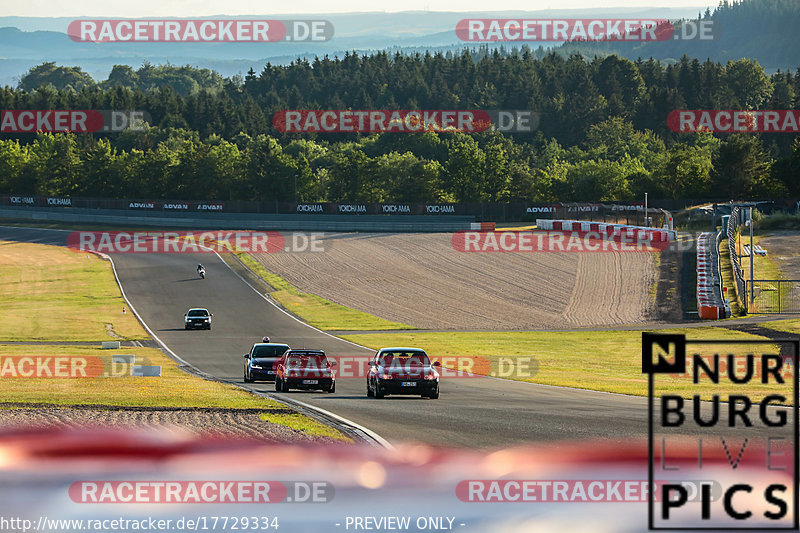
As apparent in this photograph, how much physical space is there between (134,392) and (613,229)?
2707 inches

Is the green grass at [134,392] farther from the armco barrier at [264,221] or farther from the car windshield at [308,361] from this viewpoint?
the armco barrier at [264,221]

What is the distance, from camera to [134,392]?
27250 millimetres

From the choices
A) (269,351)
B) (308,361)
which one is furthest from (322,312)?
(308,361)

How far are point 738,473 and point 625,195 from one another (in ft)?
400

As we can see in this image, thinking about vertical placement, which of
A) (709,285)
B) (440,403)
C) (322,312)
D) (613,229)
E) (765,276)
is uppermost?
(613,229)

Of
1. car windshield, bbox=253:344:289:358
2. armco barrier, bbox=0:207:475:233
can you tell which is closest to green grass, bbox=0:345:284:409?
car windshield, bbox=253:344:289:358

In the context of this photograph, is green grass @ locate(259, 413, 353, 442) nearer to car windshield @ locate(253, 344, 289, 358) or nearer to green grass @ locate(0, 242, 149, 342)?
car windshield @ locate(253, 344, 289, 358)

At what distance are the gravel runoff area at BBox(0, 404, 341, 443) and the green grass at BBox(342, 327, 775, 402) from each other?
1166 cm

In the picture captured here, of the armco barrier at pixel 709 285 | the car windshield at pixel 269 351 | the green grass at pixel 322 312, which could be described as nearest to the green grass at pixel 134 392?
the car windshield at pixel 269 351

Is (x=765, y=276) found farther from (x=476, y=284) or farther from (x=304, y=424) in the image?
(x=304, y=424)

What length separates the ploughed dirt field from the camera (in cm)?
5800

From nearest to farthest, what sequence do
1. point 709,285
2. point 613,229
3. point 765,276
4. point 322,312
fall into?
point 709,285 → point 322,312 → point 765,276 → point 613,229

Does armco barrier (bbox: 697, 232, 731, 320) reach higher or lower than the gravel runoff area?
higher

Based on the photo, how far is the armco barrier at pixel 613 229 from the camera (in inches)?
3275
